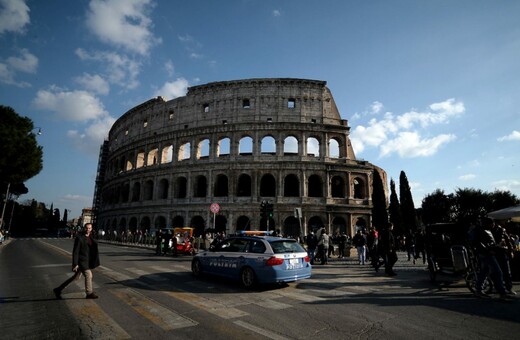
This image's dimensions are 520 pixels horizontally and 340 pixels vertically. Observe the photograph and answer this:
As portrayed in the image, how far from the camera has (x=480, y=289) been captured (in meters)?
6.18

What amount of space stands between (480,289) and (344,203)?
2263cm

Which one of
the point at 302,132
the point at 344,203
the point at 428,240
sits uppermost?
the point at 302,132

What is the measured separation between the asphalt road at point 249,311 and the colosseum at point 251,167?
66.1 feet

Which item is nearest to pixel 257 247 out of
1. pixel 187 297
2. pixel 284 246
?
pixel 284 246

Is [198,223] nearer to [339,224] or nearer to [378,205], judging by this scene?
[339,224]

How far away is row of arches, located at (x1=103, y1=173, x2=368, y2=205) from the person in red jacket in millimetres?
22264

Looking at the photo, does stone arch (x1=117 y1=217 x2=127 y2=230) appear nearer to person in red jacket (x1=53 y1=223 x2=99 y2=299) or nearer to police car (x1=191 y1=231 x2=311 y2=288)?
police car (x1=191 y1=231 x2=311 y2=288)

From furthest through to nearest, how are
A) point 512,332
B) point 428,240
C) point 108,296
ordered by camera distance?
1. point 428,240
2. point 108,296
3. point 512,332

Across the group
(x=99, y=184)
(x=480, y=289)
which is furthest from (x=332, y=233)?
(x=99, y=184)

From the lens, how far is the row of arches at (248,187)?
93.1 ft

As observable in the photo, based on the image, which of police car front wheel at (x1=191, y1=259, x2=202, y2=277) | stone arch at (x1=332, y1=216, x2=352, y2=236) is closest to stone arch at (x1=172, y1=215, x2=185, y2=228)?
stone arch at (x1=332, y1=216, x2=352, y2=236)

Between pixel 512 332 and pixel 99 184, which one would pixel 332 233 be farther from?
pixel 99 184

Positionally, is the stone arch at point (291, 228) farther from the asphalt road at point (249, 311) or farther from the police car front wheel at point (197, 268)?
the asphalt road at point (249, 311)

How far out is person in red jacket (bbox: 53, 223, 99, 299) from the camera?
5.79 metres
